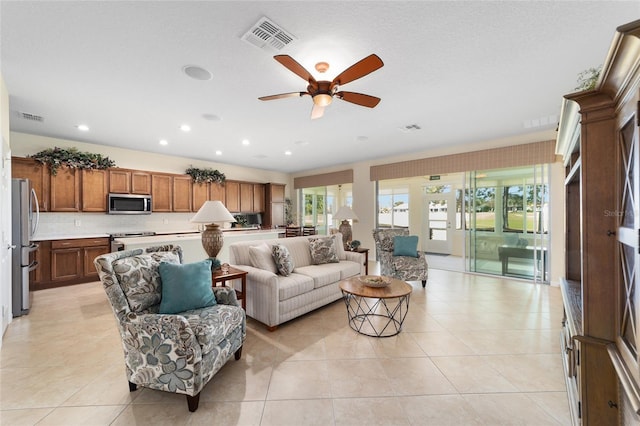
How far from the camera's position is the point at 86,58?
227 cm

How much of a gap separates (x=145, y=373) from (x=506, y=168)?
595 cm

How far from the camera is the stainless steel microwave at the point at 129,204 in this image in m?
5.21

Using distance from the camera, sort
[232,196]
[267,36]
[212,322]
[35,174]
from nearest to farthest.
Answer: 1. [212,322]
2. [267,36]
3. [35,174]
4. [232,196]

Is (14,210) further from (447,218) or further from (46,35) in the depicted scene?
(447,218)

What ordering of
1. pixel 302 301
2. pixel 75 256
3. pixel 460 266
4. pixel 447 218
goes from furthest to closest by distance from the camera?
pixel 447 218, pixel 460 266, pixel 75 256, pixel 302 301

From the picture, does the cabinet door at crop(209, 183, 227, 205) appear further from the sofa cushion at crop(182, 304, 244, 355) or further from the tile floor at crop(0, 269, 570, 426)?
the sofa cushion at crop(182, 304, 244, 355)

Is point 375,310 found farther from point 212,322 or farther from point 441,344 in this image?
point 212,322

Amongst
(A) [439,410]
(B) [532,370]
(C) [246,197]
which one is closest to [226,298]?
(A) [439,410]

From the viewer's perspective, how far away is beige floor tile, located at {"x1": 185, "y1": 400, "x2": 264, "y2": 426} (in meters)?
1.60

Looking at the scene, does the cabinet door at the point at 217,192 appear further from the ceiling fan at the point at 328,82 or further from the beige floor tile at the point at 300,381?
the beige floor tile at the point at 300,381

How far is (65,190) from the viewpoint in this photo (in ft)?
15.5

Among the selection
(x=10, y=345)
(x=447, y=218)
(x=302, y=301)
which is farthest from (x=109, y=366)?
(x=447, y=218)

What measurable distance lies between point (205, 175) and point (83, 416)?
17.8ft

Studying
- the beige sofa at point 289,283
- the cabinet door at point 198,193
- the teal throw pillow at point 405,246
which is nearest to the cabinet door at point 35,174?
the cabinet door at point 198,193
